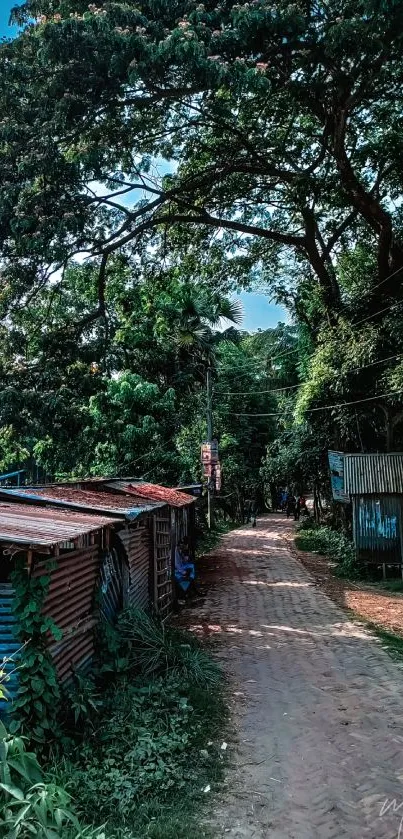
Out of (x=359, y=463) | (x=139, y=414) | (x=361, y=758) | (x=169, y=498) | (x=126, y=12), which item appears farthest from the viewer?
(x=139, y=414)

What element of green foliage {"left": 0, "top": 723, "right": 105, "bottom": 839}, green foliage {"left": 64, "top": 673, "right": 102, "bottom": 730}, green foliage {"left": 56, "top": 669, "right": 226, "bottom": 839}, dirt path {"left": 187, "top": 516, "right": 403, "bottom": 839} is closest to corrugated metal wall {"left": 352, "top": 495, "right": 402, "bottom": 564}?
dirt path {"left": 187, "top": 516, "right": 403, "bottom": 839}

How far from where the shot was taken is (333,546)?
21203mm

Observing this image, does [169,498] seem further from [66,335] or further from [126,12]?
[126,12]

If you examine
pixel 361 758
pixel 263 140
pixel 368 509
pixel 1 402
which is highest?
pixel 263 140

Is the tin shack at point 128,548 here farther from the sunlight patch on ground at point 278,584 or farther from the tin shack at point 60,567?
the sunlight patch on ground at point 278,584

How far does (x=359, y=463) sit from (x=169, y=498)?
5.92 metres

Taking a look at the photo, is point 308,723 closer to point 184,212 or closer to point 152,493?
point 152,493

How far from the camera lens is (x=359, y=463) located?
16016 mm

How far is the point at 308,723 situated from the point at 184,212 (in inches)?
495

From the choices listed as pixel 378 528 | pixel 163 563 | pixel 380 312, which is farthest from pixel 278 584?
pixel 380 312

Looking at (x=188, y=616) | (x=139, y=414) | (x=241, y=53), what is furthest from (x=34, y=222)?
(x=139, y=414)

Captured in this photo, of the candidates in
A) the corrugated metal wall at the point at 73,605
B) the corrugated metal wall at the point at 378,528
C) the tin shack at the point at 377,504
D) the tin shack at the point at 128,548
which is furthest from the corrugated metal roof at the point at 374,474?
the corrugated metal wall at the point at 73,605

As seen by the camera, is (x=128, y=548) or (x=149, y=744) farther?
(x=128, y=548)

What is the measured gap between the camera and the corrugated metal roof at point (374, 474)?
15.6m
